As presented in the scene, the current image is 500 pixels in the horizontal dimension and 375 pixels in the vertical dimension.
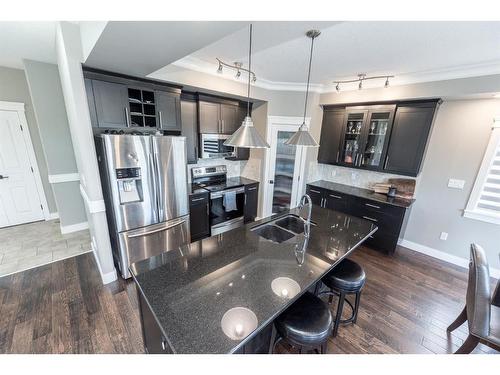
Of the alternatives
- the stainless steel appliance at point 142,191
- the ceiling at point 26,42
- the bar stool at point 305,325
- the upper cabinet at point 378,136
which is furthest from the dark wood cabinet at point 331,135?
the ceiling at point 26,42

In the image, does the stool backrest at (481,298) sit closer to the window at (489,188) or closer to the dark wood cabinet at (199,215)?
the window at (489,188)

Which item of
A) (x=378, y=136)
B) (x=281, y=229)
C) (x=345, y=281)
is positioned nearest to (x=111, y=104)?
(x=281, y=229)

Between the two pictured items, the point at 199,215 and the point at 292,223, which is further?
the point at 199,215

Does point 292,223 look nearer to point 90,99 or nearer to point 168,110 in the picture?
point 168,110

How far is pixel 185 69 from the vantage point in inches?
102

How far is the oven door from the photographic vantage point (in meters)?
Result: 3.32

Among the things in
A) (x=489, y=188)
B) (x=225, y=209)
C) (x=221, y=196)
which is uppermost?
(x=489, y=188)

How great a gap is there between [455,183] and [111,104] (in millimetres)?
4706

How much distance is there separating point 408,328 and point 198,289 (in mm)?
2155

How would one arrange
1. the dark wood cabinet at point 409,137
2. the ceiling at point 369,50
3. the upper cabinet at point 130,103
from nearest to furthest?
the ceiling at point 369,50 → the upper cabinet at point 130,103 → the dark wood cabinet at point 409,137

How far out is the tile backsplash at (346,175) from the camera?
3.61 m

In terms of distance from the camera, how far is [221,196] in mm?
3350

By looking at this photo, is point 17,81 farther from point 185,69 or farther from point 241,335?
point 241,335

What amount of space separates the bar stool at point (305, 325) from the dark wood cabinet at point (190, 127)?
244 centimetres
